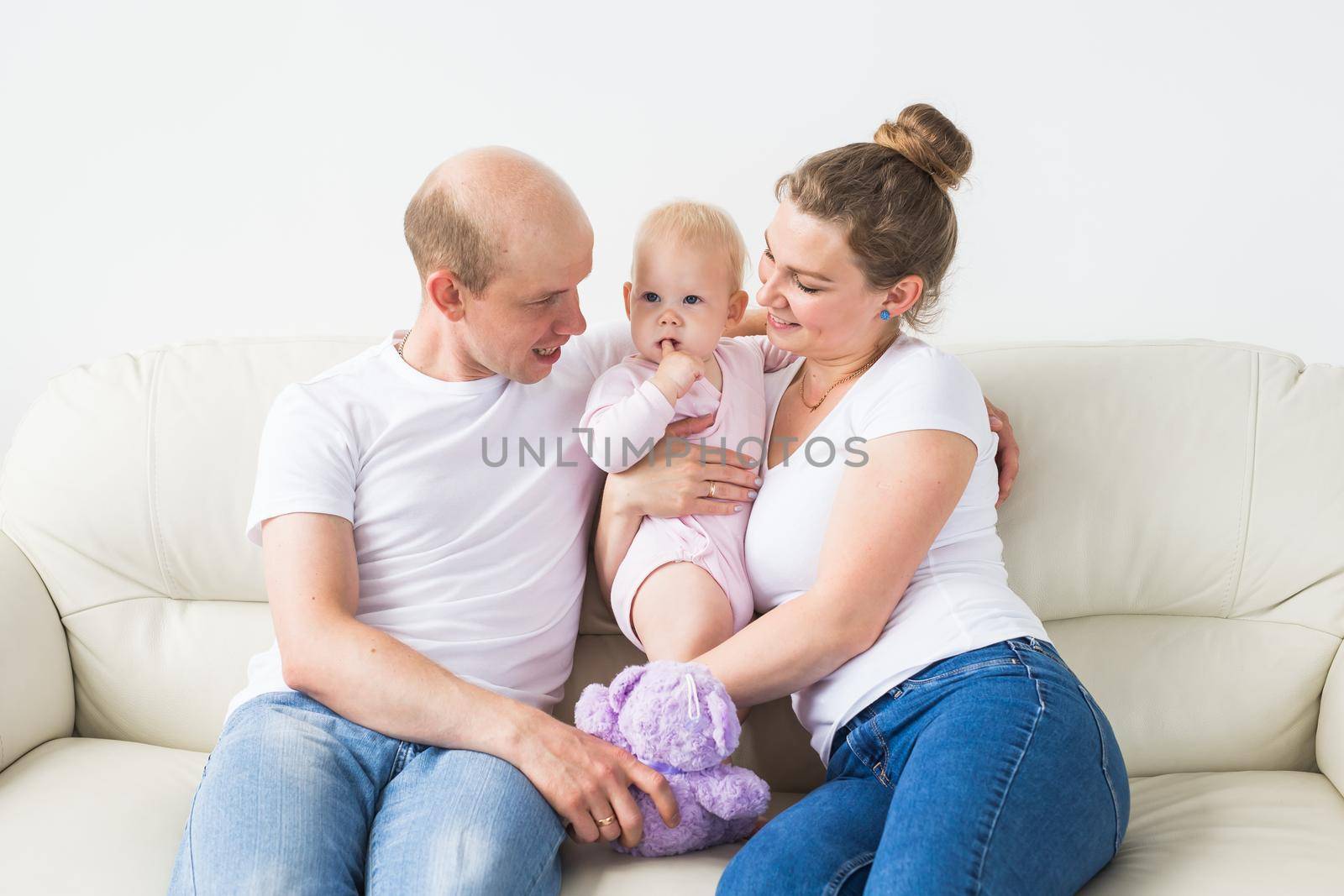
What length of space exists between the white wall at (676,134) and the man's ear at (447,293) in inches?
31.3

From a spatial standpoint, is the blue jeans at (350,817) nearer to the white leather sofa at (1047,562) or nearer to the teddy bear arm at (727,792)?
the teddy bear arm at (727,792)

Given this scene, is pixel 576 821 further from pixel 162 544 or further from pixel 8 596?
pixel 8 596

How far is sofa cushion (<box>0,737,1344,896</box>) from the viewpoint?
57.8 inches

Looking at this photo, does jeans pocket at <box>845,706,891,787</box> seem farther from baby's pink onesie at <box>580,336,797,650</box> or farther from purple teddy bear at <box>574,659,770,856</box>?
baby's pink onesie at <box>580,336,797,650</box>

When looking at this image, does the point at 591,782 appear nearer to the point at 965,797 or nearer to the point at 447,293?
the point at 965,797

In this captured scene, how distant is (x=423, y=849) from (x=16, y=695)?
0.91 metres

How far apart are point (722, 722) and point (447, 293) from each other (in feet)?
2.52

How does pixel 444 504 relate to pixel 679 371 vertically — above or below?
below

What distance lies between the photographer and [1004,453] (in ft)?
5.98

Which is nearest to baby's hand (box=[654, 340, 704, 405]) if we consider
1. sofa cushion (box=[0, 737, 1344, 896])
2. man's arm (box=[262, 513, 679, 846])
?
man's arm (box=[262, 513, 679, 846])

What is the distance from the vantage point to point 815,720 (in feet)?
5.31

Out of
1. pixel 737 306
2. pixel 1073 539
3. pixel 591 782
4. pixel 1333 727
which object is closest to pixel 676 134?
pixel 737 306

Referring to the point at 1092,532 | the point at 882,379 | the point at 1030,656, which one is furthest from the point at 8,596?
the point at 1092,532

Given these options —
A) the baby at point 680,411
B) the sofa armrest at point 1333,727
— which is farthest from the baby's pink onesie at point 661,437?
the sofa armrest at point 1333,727
